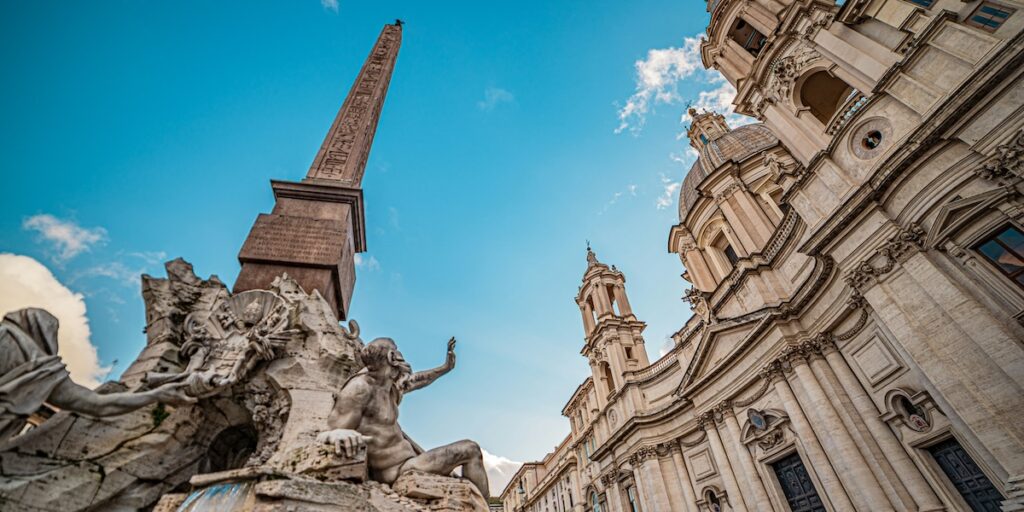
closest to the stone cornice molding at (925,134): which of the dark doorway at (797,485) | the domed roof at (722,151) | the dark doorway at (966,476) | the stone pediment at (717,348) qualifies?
the stone pediment at (717,348)

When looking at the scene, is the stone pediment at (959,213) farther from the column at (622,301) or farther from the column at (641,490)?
the column at (622,301)

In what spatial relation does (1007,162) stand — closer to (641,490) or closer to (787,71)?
(787,71)

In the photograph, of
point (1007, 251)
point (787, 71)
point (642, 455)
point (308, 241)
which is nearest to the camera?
point (308, 241)

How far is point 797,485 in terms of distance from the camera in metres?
12.9

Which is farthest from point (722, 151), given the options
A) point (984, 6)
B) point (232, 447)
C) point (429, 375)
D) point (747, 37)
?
point (232, 447)

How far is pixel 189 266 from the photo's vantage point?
15.8ft

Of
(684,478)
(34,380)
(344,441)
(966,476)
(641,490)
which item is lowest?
(344,441)

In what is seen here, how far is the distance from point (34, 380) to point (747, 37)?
83.8ft

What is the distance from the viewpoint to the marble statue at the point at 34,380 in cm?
255

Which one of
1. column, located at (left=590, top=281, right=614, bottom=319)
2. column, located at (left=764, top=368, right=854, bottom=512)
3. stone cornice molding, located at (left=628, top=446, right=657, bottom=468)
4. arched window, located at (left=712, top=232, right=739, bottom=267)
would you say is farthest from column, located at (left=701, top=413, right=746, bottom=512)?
column, located at (left=590, top=281, right=614, bottom=319)

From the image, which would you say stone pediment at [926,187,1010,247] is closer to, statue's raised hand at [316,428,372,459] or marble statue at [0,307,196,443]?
statue's raised hand at [316,428,372,459]

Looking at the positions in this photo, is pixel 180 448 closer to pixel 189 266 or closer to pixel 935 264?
pixel 189 266

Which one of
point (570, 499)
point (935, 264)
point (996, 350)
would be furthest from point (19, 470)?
point (570, 499)

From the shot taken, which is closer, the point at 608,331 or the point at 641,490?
the point at 641,490
